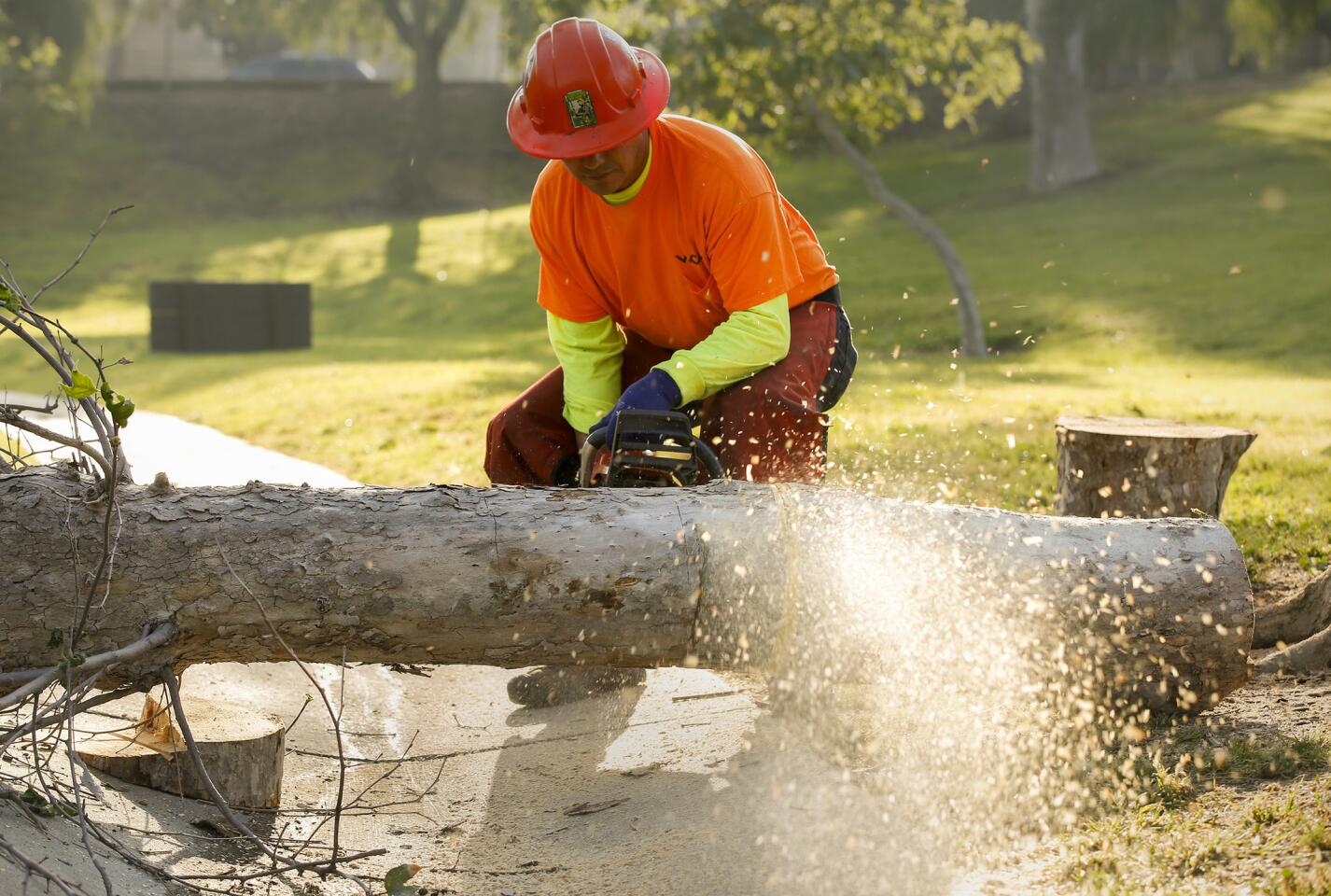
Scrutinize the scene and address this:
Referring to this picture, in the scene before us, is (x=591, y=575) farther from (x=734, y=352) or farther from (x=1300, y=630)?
(x=1300, y=630)

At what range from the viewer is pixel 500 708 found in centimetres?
407

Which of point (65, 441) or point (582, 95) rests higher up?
point (582, 95)

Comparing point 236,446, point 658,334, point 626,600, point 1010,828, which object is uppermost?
point 658,334

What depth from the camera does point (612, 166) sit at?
3561 millimetres

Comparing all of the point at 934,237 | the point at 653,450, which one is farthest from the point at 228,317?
the point at 653,450

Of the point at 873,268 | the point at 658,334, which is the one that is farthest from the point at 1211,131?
the point at 658,334

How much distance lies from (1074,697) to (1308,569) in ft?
6.28

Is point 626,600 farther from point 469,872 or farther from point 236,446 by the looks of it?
point 236,446

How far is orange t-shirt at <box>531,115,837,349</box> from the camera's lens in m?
3.57

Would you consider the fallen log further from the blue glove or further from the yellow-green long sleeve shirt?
the yellow-green long sleeve shirt

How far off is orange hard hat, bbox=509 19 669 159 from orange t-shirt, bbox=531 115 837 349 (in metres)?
0.21

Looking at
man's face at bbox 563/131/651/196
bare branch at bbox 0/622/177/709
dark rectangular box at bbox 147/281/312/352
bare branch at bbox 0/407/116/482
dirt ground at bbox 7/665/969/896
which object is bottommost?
dark rectangular box at bbox 147/281/312/352

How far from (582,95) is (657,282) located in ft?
2.04

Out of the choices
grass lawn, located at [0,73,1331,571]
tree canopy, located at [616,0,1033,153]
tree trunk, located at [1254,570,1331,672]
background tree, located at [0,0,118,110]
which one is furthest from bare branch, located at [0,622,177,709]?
background tree, located at [0,0,118,110]
